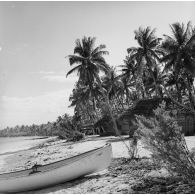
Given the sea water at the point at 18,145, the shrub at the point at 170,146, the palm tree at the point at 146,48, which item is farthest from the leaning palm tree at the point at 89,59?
the shrub at the point at 170,146

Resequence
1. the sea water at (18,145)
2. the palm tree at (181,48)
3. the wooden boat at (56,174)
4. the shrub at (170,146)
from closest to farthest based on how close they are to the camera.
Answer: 1. the shrub at (170,146)
2. the wooden boat at (56,174)
3. the palm tree at (181,48)
4. the sea water at (18,145)

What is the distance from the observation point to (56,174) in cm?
900

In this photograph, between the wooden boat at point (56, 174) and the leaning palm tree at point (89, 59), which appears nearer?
the wooden boat at point (56, 174)

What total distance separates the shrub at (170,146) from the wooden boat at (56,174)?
3287mm

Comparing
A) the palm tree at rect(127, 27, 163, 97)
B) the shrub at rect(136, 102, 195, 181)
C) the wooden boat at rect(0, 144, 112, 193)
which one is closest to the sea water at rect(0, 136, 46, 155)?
the palm tree at rect(127, 27, 163, 97)

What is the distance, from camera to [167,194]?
5727 mm

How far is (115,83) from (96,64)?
14.2 meters

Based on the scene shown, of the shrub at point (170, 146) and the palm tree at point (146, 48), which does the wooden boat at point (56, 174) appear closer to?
the shrub at point (170, 146)

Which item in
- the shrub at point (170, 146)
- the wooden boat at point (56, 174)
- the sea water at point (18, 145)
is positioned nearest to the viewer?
the shrub at point (170, 146)

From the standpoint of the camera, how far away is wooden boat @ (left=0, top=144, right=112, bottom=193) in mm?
8969

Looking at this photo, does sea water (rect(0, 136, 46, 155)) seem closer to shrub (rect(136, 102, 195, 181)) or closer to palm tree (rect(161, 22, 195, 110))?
palm tree (rect(161, 22, 195, 110))

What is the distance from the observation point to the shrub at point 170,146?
5984 millimetres

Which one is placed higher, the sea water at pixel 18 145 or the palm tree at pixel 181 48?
the palm tree at pixel 181 48

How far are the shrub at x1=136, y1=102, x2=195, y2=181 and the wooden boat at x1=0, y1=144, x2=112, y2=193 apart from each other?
329cm
